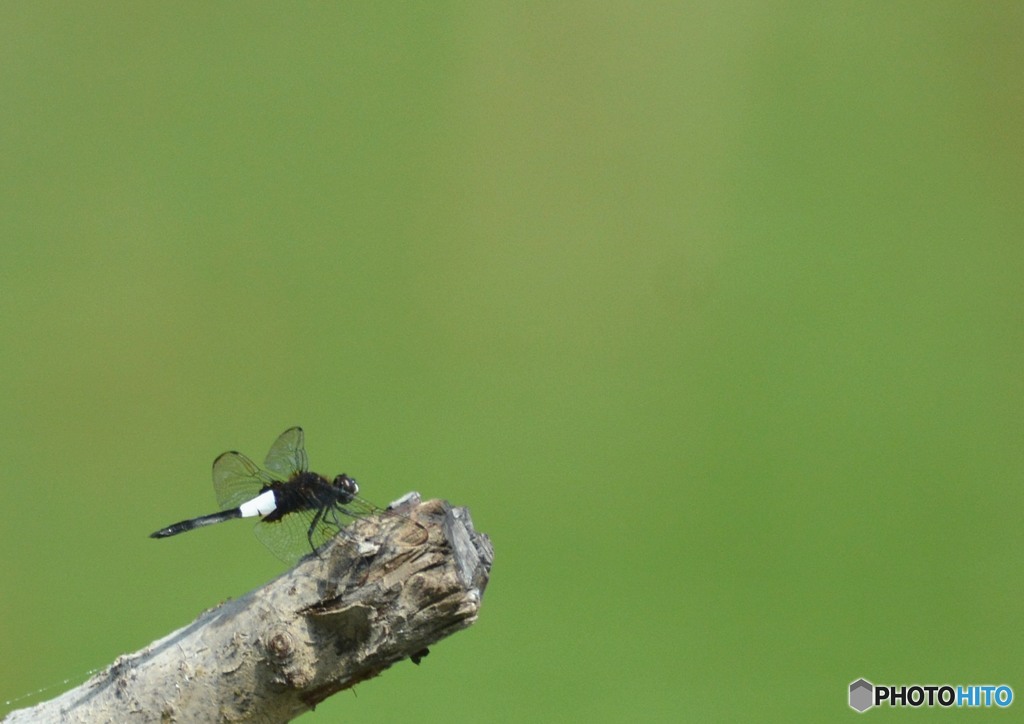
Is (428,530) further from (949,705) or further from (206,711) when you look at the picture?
(949,705)

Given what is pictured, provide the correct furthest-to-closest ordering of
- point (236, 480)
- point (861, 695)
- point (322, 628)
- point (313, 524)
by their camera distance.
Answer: point (861, 695), point (236, 480), point (313, 524), point (322, 628)

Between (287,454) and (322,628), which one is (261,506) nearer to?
(287,454)

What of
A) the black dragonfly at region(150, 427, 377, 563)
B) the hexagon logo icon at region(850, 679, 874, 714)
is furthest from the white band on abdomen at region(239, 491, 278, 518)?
the hexagon logo icon at region(850, 679, 874, 714)

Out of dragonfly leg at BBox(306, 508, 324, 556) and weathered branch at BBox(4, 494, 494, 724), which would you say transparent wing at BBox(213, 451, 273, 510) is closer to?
dragonfly leg at BBox(306, 508, 324, 556)

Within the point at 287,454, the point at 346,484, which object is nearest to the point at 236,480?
the point at 287,454

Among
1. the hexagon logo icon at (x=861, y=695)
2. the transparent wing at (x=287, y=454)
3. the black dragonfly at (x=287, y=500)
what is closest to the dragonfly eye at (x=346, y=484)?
the black dragonfly at (x=287, y=500)

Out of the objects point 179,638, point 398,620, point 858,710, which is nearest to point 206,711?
point 179,638

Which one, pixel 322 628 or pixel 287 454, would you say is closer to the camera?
pixel 322 628
